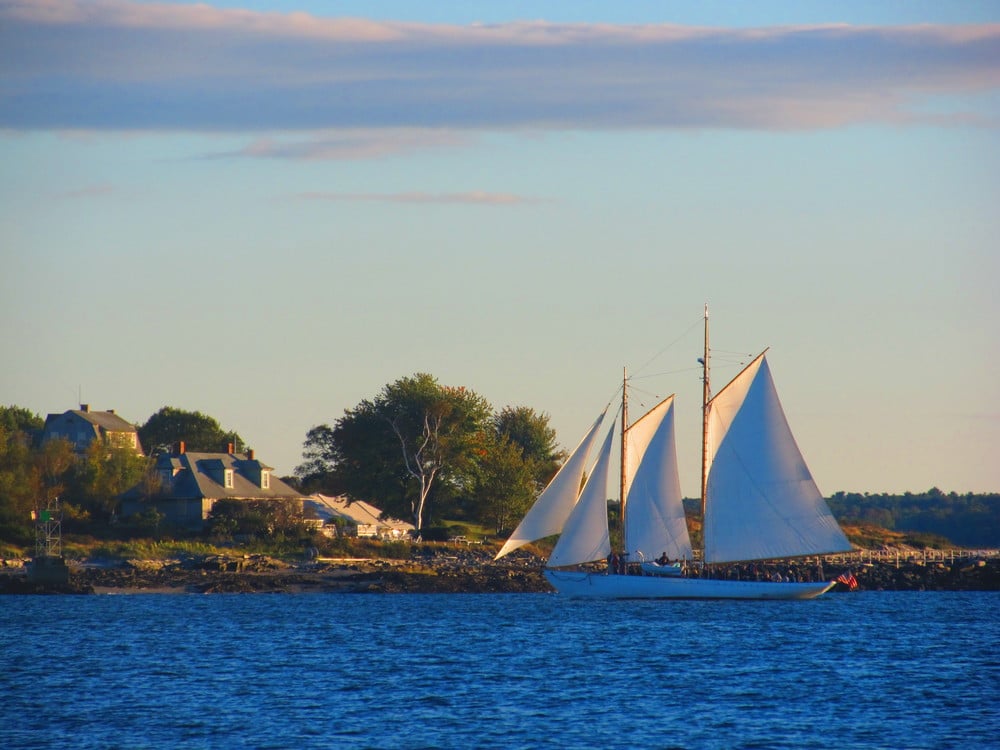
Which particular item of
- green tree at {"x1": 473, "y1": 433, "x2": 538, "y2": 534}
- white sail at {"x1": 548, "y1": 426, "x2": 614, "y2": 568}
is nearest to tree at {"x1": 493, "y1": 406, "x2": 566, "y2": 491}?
green tree at {"x1": 473, "y1": 433, "x2": 538, "y2": 534}

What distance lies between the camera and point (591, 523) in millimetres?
67500

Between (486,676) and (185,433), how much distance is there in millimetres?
92450

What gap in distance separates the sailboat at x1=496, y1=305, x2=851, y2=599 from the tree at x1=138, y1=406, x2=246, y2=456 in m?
64.0

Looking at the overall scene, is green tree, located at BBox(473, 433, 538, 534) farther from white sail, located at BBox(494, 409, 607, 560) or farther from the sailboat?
white sail, located at BBox(494, 409, 607, 560)

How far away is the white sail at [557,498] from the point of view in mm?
66312

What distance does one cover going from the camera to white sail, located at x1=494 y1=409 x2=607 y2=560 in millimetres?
66312

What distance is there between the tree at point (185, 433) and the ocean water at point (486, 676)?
62.7 meters

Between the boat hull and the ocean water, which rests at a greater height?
the boat hull

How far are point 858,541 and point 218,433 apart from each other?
182 feet

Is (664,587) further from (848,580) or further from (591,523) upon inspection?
(848,580)

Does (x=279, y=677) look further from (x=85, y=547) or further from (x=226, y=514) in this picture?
(x=226, y=514)

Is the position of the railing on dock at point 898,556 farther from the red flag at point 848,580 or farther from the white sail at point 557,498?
the white sail at point 557,498

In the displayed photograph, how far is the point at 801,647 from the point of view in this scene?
50781 millimetres

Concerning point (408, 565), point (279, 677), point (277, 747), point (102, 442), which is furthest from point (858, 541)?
point (277, 747)
